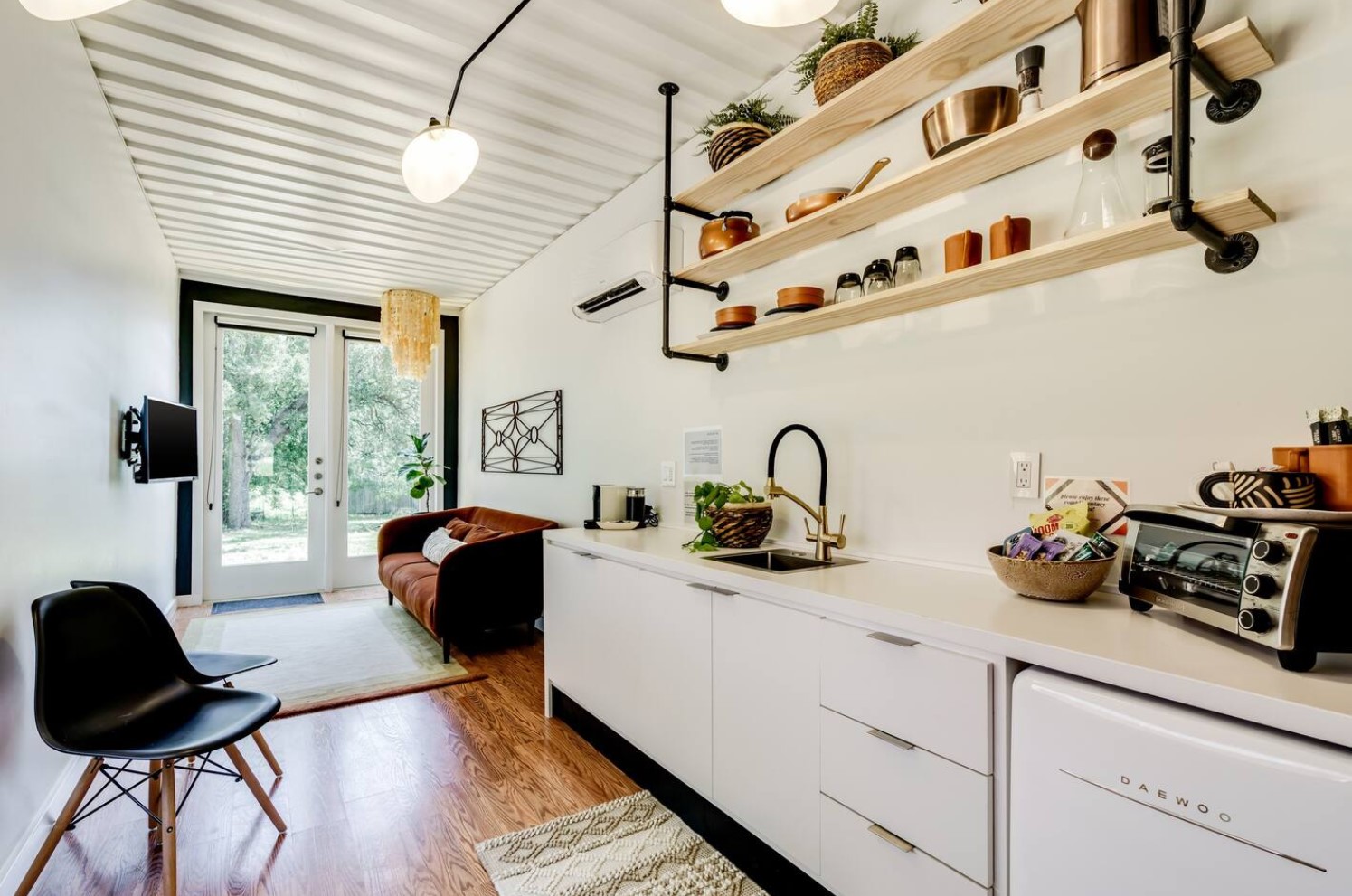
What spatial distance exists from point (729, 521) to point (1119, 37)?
155cm

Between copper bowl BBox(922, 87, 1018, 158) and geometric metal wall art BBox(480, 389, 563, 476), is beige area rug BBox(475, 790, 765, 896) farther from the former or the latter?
geometric metal wall art BBox(480, 389, 563, 476)

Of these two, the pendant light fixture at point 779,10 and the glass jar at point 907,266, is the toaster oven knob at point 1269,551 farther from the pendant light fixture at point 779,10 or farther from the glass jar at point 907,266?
the pendant light fixture at point 779,10

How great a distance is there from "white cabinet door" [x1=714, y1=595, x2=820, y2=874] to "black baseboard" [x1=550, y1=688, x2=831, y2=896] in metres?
0.07

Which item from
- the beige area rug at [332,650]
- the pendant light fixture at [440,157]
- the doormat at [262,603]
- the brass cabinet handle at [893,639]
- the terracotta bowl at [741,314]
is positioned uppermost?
the pendant light fixture at [440,157]

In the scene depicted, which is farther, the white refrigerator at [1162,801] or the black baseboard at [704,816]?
the black baseboard at [704,816]

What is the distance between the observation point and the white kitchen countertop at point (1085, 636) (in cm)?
79

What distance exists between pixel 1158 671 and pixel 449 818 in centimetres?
202

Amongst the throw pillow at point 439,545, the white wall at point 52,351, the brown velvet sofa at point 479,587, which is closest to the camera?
the white wall at point 52,351

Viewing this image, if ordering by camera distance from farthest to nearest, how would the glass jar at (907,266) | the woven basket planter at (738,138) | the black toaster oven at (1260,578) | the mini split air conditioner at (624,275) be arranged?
the mini split air conditioner at (624,275) → the woven basket planter at (738,138) → the glass jar at (907,266) → the black toaster oven at (1260,578)

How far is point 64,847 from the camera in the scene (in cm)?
188

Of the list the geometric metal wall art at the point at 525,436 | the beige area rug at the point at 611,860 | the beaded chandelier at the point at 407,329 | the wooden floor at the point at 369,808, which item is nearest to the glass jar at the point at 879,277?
the beige area rug at the point at 611,860

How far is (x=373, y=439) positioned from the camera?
5.73m

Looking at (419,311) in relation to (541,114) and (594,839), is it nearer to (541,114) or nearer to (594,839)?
(541,114)

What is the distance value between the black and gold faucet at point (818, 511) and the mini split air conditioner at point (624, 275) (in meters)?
1.04
